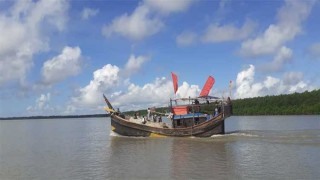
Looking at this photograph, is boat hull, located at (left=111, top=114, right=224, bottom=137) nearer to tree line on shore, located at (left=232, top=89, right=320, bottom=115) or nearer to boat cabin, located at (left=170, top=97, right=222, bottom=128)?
boat cabin, located at (left=170, top=97, right=222, bottom=128)

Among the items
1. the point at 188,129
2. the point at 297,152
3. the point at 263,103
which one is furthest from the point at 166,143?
the point at 263,103

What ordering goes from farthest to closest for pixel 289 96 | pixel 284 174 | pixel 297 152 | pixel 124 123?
1. pixel 289 96
2. pixel 124 123
3. pixel 297 152
4. pixel 284 174

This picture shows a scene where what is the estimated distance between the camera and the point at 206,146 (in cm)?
3083

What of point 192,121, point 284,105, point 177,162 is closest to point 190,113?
point 192,121

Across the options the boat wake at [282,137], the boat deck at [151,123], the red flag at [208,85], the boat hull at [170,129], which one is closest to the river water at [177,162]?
the boat wake at [282,137]

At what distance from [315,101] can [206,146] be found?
4055 inches

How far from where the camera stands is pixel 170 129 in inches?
1528

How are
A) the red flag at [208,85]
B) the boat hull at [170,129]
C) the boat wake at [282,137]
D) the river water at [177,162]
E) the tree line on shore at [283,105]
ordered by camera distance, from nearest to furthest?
1. the river water at [177,162]
2. the boat wake at [282,137]
3. the boat hull at [170,129]
4. the red flag at [208,85]
5. the tree line on shore at [283,105]

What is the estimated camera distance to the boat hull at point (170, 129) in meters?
38.1

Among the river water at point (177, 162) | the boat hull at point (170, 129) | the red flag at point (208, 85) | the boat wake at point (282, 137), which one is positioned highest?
the red flag at point (208, 85)

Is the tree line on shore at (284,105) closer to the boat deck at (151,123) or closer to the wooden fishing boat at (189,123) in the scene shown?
the wooden fishing boat at (189,123)

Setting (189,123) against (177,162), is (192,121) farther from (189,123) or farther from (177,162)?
(177,162)

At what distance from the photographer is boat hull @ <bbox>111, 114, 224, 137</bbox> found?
38125 mm

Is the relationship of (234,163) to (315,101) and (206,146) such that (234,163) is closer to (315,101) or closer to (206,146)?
(206,146)
